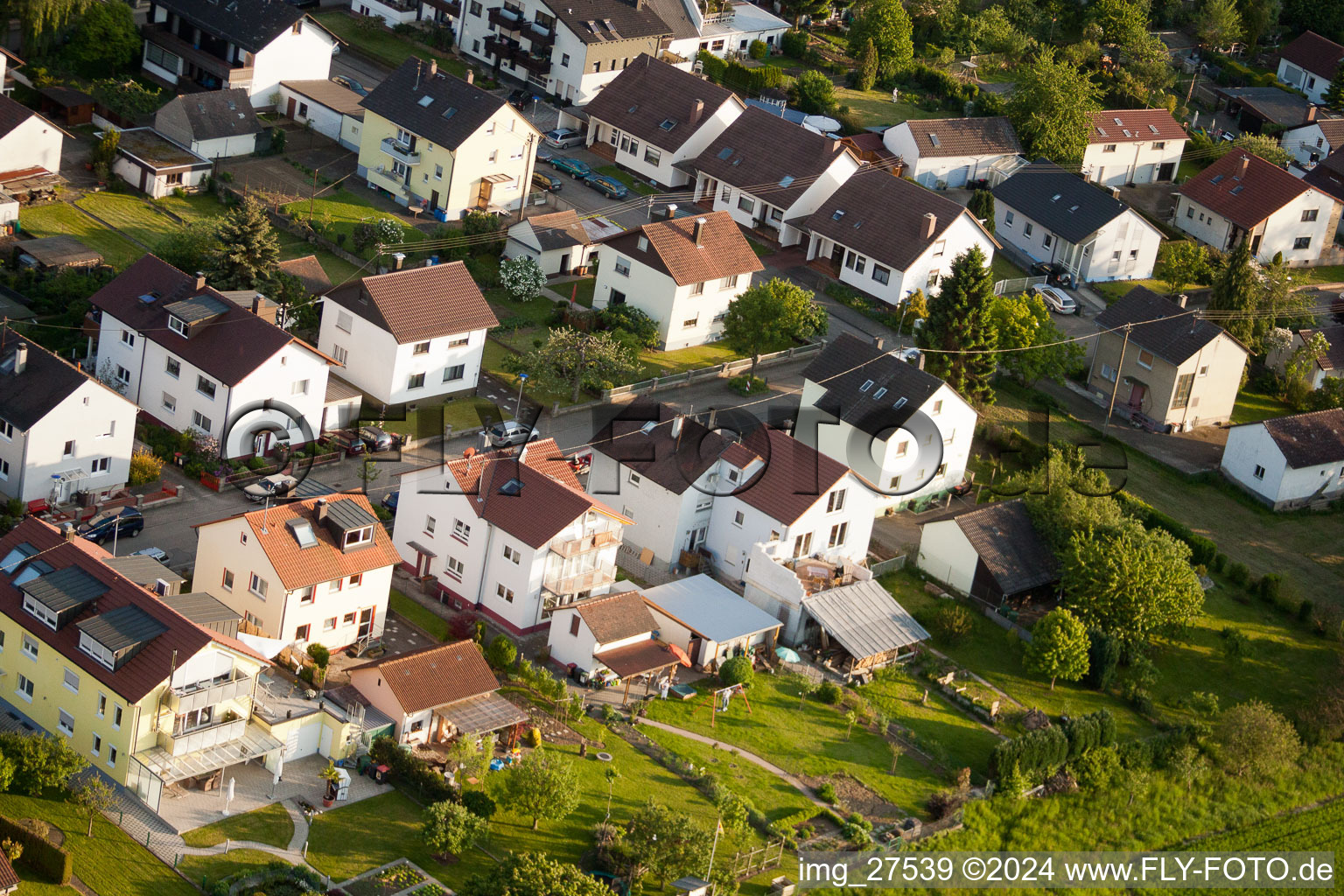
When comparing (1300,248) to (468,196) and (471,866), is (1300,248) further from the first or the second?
(471,866)

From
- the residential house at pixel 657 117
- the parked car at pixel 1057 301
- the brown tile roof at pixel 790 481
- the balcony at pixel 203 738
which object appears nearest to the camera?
the balcony at pixel 203 738

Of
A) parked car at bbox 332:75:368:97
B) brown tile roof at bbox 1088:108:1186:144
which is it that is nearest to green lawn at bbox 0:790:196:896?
parked car at bbox 332:75:368:97

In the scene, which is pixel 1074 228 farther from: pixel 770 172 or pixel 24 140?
pixel 24 140

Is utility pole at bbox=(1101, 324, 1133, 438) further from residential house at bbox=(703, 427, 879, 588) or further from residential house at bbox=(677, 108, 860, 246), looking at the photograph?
residential house at bbox=(703, 427, 879, 588)

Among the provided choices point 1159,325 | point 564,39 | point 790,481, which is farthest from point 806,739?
point 564,39

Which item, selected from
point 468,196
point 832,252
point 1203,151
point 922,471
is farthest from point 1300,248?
point 468,196

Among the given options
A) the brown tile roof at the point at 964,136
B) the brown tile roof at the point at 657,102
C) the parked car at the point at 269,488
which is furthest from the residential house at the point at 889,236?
the parked car at the point at 269,488

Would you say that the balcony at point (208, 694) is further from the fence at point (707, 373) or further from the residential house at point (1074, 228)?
the residential house at point (1074, 228)

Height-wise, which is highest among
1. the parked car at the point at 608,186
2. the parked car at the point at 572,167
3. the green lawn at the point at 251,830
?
the parked car at the point at 572,167
